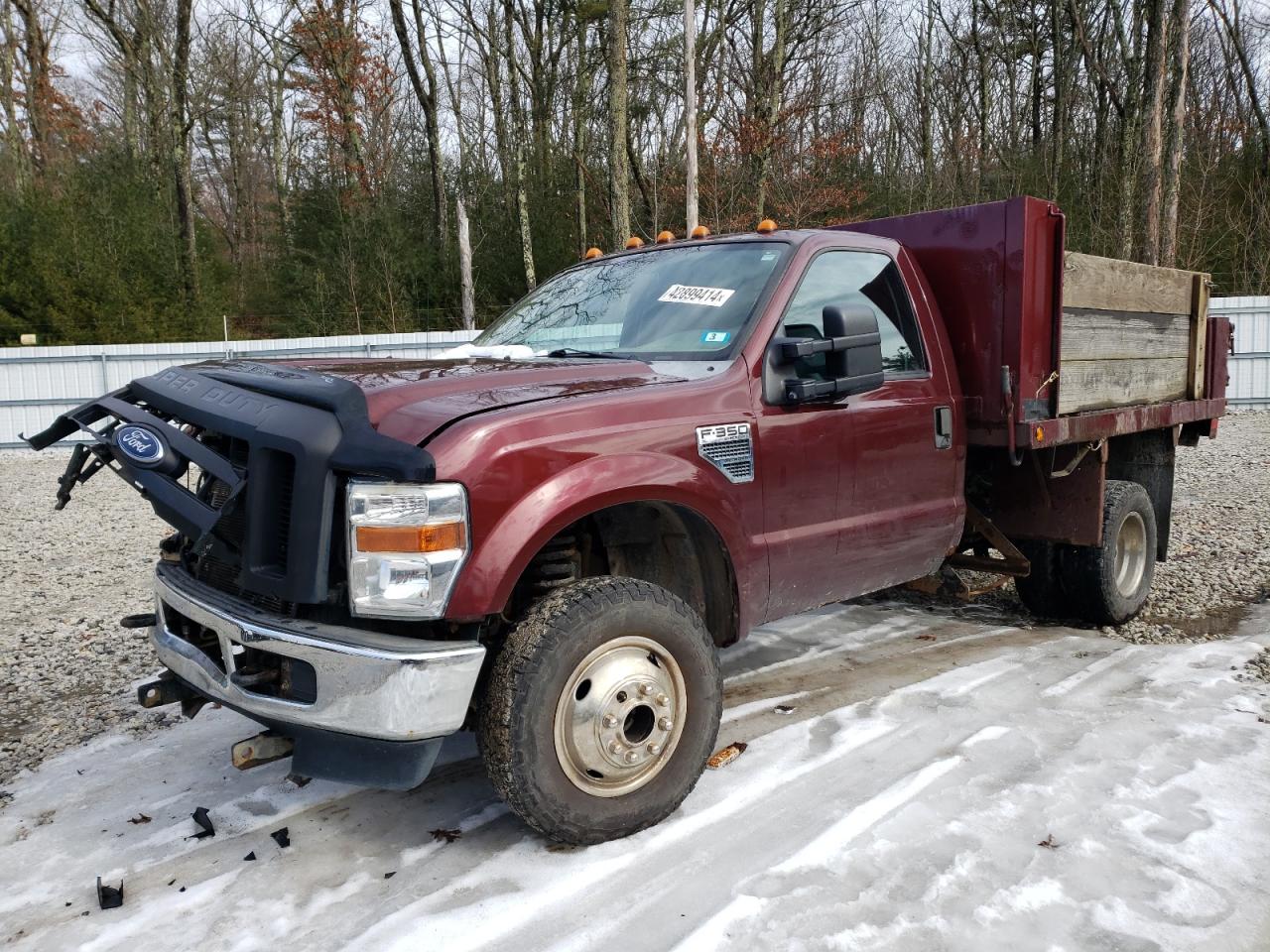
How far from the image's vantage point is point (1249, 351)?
18.4 m

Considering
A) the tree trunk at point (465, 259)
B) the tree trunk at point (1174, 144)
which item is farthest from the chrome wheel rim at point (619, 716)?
the tree trunk at point (1174, 144)

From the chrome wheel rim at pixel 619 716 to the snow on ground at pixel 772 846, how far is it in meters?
0.24

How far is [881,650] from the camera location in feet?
16.3

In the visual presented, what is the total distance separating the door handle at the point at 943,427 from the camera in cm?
418

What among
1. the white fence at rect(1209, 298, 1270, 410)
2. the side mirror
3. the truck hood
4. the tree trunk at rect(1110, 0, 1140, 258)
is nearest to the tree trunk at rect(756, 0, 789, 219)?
the tree trunk at rect(1110, 0, 1140, 258)

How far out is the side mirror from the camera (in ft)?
11.0

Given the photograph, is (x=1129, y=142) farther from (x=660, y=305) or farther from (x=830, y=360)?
(x=830, y=360)

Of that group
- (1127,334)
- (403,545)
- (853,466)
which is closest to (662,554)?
(853,466)

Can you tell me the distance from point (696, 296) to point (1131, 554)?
3.41 meters

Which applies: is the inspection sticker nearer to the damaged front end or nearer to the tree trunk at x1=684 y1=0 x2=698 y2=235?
the damaged front end

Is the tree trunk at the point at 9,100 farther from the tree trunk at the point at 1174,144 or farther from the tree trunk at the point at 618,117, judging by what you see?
the tree trunk at the point at 1174,144

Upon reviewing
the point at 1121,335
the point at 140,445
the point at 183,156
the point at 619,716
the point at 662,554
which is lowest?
the point at 619,716

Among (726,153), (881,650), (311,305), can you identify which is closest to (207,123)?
(311,305)

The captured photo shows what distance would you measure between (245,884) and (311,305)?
23910mm
